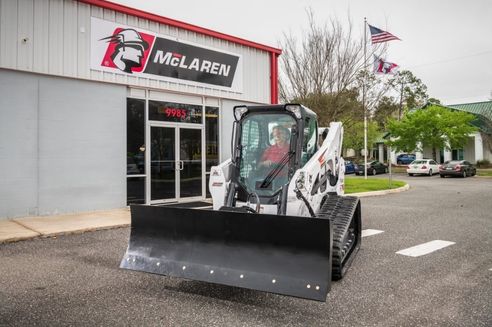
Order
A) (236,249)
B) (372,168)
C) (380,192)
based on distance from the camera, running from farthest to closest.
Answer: (372,168) → (380,192) → (236,249)

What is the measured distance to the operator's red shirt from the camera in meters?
6.14

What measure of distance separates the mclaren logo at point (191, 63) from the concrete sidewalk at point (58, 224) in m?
4.86

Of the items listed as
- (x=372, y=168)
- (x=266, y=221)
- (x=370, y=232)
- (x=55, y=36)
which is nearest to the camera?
(x=266, y=221)

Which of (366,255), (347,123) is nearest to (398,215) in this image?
(366,255)

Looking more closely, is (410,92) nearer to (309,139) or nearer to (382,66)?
(382,66)

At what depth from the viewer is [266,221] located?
4508mm

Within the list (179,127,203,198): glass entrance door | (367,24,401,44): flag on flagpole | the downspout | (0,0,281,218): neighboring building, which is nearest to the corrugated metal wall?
(0,0,281,218): neighboring building

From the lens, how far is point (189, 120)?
42.7 feet

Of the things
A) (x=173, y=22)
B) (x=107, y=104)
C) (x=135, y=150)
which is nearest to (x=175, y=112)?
(x=135, y=150)

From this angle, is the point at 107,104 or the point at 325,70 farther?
the point at 325,70

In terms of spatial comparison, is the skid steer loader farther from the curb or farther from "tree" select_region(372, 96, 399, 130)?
"tree" select_region(372, 96, 399, 130)

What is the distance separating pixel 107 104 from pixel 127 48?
177cm

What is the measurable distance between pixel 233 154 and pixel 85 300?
3065 mm

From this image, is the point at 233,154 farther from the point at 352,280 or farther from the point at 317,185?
the point at 352,280
